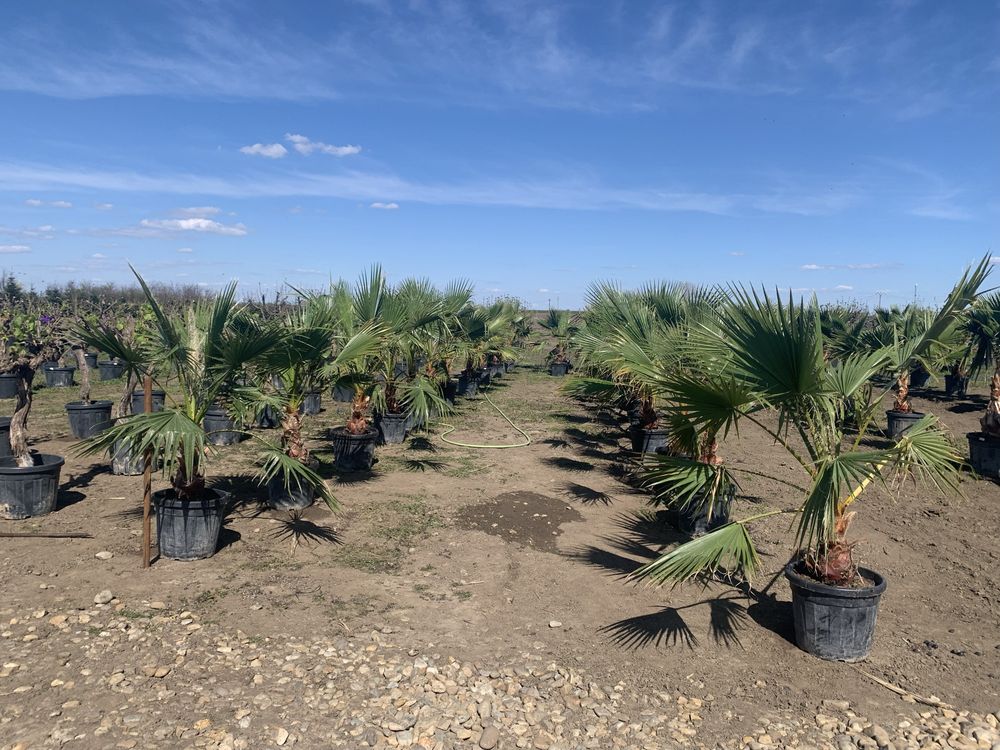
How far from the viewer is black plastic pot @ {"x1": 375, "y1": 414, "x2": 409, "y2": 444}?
1096 centimetres

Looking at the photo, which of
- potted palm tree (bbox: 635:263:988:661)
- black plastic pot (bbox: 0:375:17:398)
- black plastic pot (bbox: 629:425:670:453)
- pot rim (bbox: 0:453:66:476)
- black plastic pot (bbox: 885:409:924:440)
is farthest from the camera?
black plastic pot (bbox: 0:375:17:398)

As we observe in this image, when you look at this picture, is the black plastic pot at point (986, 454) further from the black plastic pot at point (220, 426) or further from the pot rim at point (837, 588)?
the black plastic pot at point (220, 426)

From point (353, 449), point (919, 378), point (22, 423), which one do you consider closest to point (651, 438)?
point (353, 449)

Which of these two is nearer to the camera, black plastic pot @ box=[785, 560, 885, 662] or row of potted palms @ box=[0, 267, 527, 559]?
black plastic pot @ box=[785, 560, 885, 662]

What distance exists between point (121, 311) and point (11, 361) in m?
18.7

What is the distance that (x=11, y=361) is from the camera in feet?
24.4

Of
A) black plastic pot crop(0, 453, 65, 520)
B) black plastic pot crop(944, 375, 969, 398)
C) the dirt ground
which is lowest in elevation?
the dirt ground

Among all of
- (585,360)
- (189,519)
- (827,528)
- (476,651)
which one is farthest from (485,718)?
(585,360)

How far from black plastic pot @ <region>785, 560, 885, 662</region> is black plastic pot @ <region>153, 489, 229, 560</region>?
448cm

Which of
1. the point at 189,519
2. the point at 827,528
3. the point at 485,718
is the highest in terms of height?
the point at 827,528

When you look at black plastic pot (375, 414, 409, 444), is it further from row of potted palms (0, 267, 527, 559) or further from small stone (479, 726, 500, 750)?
small stone (479, 726, 500, 750)

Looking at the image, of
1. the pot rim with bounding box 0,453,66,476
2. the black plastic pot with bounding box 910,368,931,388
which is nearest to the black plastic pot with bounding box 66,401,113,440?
the pot rim with bounding box 0,453,66,476

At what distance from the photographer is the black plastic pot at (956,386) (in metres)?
17.1

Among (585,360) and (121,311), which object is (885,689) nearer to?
(585,360)
